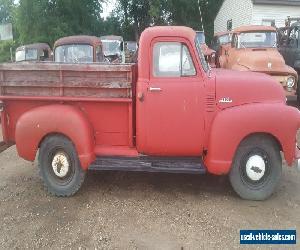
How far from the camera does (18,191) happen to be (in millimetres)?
6145

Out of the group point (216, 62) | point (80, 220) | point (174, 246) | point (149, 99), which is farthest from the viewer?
point (216, 62)

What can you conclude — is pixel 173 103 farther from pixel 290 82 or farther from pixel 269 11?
pixel 269 11

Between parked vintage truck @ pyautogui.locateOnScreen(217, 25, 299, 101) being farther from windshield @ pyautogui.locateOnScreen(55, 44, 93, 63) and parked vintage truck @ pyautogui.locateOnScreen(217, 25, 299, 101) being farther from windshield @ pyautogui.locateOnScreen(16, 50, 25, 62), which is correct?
windshield @ pyautogui.locateOnScreen(16, 50, 25, 62)

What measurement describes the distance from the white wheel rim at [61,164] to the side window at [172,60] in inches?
67.8

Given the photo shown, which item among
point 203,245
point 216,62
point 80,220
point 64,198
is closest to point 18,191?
point 64,198

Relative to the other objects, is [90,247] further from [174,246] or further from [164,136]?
[164,136]

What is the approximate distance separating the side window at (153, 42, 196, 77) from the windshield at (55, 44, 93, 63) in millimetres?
5964

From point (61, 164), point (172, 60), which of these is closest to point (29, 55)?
point (61, 164)

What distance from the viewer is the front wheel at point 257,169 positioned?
222 inches

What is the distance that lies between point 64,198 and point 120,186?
844mm

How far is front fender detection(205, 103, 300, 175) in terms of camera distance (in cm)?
539

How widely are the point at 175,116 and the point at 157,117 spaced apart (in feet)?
0.77

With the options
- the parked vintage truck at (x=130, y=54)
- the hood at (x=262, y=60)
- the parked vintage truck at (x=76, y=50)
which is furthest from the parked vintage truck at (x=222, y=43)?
the parked vintage truck at (x=76, y=50)

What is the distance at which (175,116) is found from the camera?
552 cm
